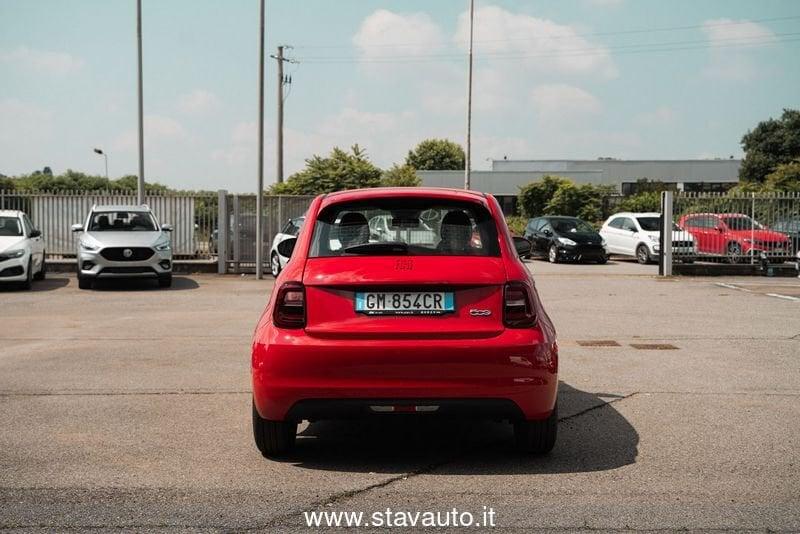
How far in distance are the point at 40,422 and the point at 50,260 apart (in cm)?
1907

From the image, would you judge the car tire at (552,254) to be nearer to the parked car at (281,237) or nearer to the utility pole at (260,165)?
the parked car at (281,237)

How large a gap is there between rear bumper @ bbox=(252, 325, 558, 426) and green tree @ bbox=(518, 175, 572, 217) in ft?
144

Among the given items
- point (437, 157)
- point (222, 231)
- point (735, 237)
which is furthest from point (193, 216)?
point (437, 157)

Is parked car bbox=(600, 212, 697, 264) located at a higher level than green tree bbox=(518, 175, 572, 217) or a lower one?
lower

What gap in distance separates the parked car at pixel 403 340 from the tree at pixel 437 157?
95.1 m

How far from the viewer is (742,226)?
24.7 metres

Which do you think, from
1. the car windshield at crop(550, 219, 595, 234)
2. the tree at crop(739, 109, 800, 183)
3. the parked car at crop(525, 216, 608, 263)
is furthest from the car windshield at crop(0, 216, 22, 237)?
the tree at crop(739, 109, 800, 183)

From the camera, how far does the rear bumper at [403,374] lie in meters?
5.06

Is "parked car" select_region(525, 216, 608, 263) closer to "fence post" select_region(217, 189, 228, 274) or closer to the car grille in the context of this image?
"fence post" select_region(217, 189, 228, 274)

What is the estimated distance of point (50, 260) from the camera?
24406 mm

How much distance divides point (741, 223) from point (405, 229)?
21.0 m

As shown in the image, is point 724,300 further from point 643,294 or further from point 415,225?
point 415,225

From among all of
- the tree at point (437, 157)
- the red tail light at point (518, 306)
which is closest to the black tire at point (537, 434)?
the red tail light at point (518, 306)

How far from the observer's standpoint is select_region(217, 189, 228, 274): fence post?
23672mm
